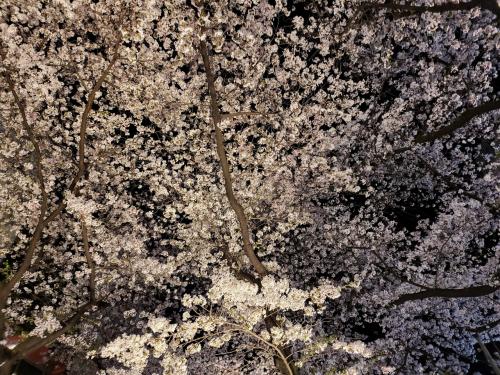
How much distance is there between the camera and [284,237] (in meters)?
14.6

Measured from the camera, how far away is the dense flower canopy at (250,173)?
8.36 metres

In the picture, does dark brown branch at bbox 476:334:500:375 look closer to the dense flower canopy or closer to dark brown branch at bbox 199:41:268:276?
the dense flower canopy

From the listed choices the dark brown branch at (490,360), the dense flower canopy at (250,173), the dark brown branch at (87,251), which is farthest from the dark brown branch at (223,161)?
the dark brown branch at (490,360)

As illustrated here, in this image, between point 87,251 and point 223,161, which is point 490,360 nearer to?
point 223,161

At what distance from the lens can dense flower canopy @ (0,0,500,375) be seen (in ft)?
27.4

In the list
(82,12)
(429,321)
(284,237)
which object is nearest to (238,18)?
(82,12)

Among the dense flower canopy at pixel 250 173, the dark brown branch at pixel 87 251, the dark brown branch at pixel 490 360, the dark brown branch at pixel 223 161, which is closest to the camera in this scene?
the dark brown branch at pixel 223 161

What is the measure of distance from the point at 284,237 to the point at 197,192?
4590 mm

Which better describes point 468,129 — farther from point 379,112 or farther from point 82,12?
point 82,12

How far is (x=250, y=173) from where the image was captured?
11.7 m

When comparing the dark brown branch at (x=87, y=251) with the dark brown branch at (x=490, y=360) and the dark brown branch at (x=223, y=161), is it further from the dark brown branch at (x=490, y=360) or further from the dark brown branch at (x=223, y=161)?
the dark brown branch at (x=490, y=360)

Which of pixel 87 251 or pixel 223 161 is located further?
Answer: pixel 87 251

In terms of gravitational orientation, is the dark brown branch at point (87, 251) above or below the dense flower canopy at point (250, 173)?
below

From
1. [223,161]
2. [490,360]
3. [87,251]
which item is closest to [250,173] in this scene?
[223,161]
